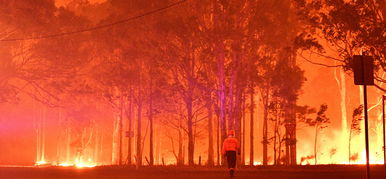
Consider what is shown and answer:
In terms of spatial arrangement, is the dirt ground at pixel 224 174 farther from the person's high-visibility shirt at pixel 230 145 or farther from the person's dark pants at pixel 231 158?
the person's high-visibility shirt at pixel 230 145

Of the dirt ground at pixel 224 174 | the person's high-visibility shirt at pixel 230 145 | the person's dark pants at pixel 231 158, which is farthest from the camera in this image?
the person's high-visibility shirt at pixel 230 145

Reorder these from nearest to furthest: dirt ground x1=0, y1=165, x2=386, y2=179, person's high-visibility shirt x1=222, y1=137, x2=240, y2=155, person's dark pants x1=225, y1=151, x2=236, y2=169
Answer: dirt ground x1=0, y1=165, x2=386, y2=179
person's dark pants x1=225, y1=151, x2=236, y2=169
person's high-visibility shirt x1=222, y1=137, x2=240, y2=155

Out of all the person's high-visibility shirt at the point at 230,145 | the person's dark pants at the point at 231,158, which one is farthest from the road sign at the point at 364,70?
the person's high-visibility shirt at the point at 230,145

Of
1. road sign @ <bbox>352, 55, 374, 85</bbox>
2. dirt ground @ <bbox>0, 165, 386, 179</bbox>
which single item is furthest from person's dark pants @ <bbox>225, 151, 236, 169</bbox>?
road sign @ <bbox>352, 55, 374, 85</bbox>

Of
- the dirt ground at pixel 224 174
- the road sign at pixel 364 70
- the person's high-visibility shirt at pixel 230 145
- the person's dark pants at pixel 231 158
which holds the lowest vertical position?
the dirt ground at pixel 224 174

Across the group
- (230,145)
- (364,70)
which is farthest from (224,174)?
(364,70)

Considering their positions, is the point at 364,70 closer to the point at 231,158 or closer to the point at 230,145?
the point at 231,158

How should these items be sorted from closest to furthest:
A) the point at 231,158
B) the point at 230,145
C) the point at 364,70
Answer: the point at 364,70 < the point at 231,158 < the point at 230,145

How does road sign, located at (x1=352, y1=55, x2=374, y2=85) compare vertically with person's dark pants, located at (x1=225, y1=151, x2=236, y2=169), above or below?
above

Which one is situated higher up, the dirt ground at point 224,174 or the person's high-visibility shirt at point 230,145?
the person's high-visibility shirt at point 230,145

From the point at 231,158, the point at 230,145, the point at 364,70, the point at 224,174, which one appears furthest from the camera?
the point at 224,174

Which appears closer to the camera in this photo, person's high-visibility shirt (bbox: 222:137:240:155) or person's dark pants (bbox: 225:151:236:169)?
person's dark pants (bbox: 225:151:236:169)

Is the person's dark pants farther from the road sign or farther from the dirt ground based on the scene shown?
the road sign

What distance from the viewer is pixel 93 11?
201ft
